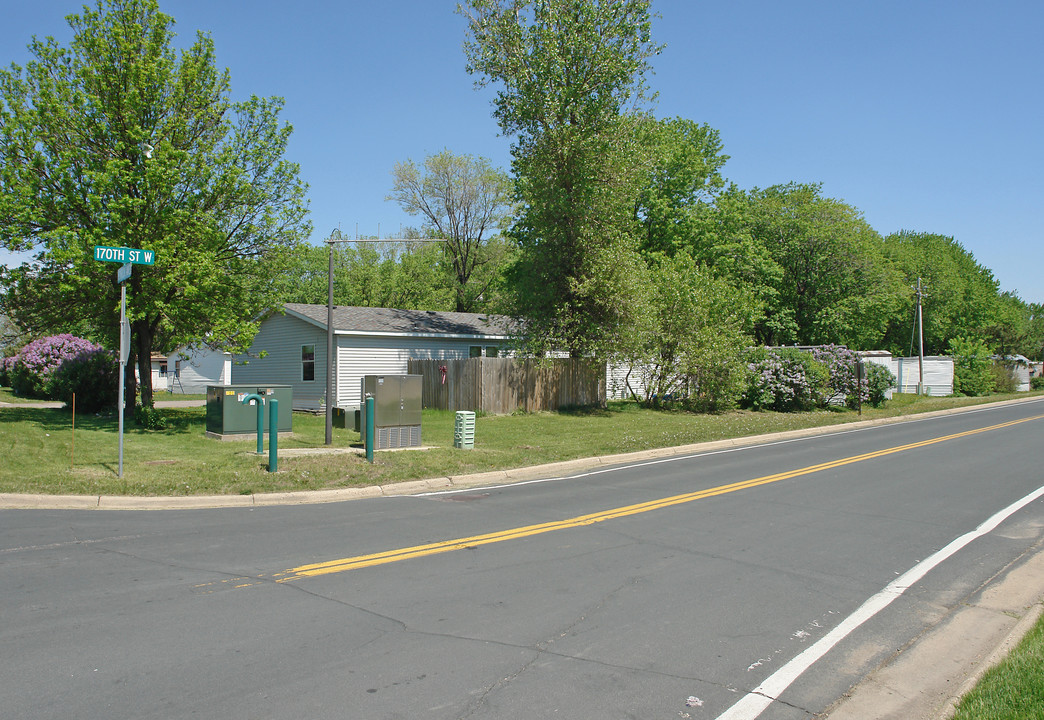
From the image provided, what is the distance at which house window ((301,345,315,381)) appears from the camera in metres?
27.2

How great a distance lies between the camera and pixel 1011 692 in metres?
4.24

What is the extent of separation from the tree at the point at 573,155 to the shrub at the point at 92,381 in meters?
13.9

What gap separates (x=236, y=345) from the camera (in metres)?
18.5

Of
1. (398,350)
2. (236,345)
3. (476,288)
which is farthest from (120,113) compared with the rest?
(476,288)

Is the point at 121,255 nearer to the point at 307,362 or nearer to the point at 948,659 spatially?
the point at 948,659

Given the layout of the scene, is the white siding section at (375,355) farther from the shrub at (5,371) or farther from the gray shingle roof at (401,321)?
the shrub at (5,371)

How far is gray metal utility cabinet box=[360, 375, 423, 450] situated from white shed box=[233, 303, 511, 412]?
9.49 meters

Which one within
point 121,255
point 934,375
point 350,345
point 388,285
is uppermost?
point 388,285

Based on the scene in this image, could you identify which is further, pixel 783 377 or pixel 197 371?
pixel 197 371

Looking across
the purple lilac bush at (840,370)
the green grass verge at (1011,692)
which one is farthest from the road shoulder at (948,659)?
the purple lilac bush at (840,370)

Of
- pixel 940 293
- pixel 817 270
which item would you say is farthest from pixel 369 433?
pixel 940 293

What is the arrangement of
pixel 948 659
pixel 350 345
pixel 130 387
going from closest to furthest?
1. pixel 948 659
2. pixel 130 387
3. pixel 350 345

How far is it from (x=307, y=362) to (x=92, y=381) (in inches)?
294

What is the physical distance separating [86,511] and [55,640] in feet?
17.1
